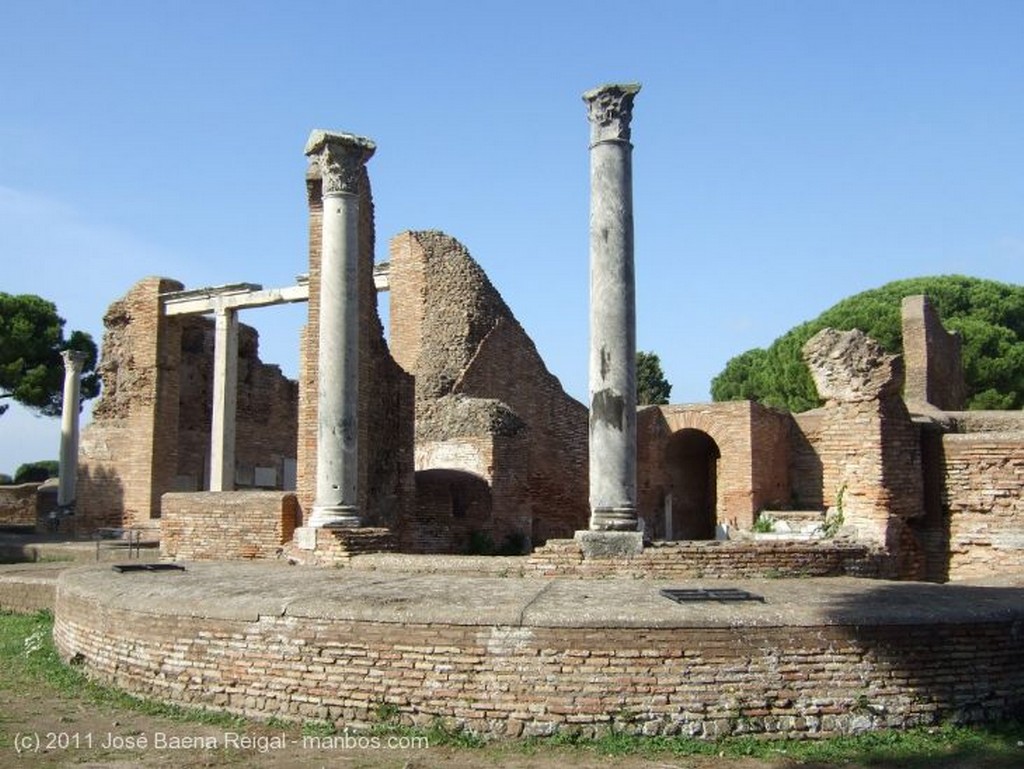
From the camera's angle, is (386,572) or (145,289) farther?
(145,289)

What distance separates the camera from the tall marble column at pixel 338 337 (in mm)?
10984

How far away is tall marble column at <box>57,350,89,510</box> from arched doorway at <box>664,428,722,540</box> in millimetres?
13974

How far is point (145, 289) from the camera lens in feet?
70.6

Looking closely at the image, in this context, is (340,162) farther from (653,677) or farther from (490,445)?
(653,677)

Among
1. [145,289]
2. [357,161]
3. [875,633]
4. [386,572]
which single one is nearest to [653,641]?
[875,633]

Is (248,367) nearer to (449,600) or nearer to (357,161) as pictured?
(357,161)

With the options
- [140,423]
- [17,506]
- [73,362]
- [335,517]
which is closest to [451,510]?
[335,517]

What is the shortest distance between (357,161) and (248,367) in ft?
44.9

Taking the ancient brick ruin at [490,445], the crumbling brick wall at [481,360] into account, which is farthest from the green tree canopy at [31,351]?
the crumbling brick wall at [481,360]

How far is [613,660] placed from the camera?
5773 mm

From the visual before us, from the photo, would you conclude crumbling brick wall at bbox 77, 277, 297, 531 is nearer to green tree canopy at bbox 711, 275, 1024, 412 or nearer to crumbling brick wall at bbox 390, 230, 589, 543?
crumbling brick wall at bbox 390, 230, 589, 543

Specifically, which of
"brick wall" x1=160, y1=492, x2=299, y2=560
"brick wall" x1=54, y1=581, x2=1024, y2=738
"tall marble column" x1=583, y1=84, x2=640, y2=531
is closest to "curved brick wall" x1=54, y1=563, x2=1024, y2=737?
"brick wall" x1=54, y1=581, x2=1024, y2=738

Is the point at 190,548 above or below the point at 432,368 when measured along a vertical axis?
below

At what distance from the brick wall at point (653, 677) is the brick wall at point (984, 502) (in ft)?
21.3
